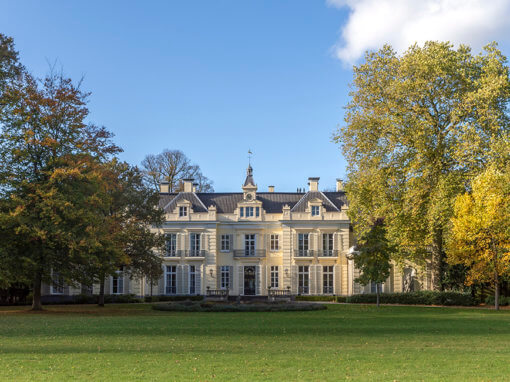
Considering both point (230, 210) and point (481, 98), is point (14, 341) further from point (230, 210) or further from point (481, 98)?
point (230, 210)

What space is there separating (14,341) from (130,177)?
2137 centimetres

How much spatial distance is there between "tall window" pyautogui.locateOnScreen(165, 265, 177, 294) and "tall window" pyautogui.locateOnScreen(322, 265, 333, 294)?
1164 centimetres

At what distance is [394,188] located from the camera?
3297cm

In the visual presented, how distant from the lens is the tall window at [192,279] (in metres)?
47.2

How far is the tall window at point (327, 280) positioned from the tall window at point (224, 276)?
7.59 metres

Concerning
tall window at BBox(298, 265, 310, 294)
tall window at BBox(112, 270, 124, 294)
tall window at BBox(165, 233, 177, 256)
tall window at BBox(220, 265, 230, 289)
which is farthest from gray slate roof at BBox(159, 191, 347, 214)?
tall window at BBox(112, 270, 124, 294)

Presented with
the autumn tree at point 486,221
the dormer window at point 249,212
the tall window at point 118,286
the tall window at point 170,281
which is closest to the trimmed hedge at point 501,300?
the autumn tree at point 486,221

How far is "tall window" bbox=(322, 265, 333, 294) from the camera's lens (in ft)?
153

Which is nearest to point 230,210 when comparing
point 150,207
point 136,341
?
point 150,207

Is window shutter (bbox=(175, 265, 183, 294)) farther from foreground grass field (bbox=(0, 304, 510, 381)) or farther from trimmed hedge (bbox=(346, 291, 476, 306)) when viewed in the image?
foreground grass field (bbox=(0, 304, 510, 381))

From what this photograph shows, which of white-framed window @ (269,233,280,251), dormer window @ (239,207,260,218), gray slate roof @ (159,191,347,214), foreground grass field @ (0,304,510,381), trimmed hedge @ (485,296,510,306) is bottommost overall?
trimmed hedge @ (485,296,510,306)

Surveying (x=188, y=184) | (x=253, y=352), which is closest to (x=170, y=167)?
(x=188, y=184)

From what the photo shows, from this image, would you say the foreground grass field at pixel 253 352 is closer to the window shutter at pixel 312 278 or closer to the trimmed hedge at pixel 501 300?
the trimmed hedge at pixel 501 300

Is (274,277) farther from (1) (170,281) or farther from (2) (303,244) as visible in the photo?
(1) (170,281)
